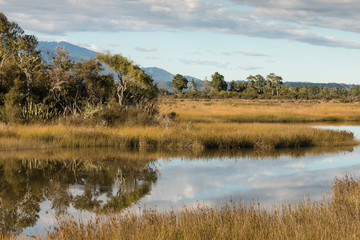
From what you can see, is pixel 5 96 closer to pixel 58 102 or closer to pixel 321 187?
pixel 58 102

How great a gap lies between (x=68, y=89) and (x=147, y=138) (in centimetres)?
761

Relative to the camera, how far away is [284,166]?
18.0m

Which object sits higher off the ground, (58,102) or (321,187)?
(58,102)

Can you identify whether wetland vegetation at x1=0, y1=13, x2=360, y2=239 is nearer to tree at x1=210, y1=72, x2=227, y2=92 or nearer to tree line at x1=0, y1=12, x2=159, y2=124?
tree line at x1=0, y1=12, x2=159, y2=124

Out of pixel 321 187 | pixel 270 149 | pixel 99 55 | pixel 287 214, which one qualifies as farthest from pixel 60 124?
pixel 287 214

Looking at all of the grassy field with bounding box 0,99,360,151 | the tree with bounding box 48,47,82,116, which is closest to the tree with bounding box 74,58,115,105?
the tree with bounding box 48,47,82,116

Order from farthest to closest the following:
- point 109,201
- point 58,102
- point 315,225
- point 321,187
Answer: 1. point 58,102
2. point 321,187
3. point 109,201
4. point 315,225

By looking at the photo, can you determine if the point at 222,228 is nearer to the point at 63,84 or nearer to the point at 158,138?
the point at 158,138

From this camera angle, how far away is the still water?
10977 millimetres

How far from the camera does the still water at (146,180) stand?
11.0 metres

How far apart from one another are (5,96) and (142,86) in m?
10.0

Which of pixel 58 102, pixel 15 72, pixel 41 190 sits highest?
pixel 15 72

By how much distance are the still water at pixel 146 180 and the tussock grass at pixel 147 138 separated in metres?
1.27

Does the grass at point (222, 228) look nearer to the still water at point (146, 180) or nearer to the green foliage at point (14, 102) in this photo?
the still water at point (146, 180)
